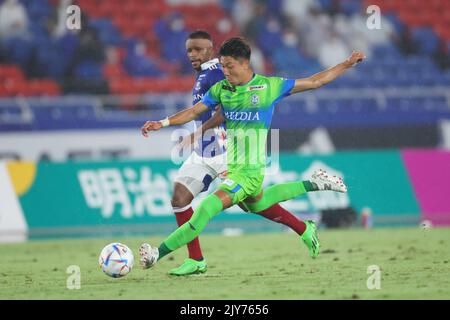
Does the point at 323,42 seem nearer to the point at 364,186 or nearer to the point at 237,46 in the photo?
the point at 364,186

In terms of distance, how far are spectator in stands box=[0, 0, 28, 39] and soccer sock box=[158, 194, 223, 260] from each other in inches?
488

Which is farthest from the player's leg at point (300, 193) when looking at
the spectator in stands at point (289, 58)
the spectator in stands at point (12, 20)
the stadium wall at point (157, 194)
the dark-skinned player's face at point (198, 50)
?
the spectator in stands at point (12, 20)

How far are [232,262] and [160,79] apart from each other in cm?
1006

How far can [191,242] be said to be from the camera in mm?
9992

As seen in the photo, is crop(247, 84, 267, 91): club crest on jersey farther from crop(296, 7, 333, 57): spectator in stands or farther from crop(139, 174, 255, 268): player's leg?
crop(296, 7, 333, 57): spectator in stands

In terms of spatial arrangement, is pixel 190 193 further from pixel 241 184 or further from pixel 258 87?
pixel 258 87

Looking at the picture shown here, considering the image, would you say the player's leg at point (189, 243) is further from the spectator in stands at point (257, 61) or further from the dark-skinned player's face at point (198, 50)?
the spectator in stands at point (257, 61)

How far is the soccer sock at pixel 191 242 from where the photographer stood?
393 inches

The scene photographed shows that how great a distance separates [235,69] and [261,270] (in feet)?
7.81

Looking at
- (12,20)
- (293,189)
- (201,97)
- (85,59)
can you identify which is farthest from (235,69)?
(12,20)

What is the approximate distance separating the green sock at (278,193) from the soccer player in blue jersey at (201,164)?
13 centimetres

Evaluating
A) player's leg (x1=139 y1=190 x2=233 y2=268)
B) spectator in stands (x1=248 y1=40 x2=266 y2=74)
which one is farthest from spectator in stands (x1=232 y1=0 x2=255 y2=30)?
player's leg (x1=139 y1=190 x2=233 y2=268)

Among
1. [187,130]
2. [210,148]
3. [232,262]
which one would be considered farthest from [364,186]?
[210,148]

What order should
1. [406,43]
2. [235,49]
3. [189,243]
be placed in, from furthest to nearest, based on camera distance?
[406,43], [189,243], [235,49]
